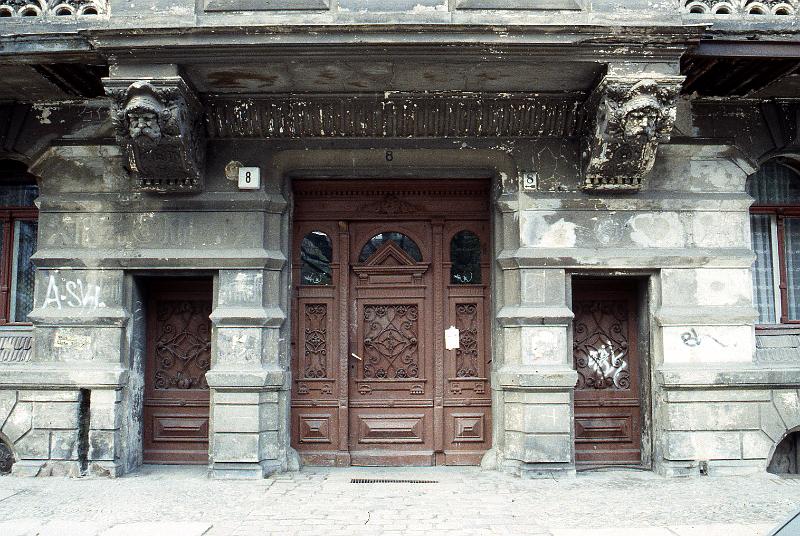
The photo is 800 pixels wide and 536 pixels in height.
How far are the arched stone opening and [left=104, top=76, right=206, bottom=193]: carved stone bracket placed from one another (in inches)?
279

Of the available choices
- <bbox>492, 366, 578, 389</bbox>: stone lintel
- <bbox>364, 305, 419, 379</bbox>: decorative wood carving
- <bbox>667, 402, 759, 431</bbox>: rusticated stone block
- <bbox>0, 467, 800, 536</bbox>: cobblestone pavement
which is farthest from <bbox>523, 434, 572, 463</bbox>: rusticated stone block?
<bbox>364, 305, 419, 379</bbox>: decorative wood carving

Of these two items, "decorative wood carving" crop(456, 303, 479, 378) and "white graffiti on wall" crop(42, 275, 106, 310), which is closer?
"white graffiti on wall" crop(42, 275, 106, 310)

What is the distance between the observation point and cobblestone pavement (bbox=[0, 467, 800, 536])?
5930mm

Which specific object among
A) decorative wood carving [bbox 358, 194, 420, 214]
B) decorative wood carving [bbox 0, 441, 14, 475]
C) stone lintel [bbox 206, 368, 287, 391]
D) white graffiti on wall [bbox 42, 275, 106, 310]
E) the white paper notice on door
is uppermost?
decorative wood carving [bbox 358, 194, 420, 214]

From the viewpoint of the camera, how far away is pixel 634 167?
7.78 meters

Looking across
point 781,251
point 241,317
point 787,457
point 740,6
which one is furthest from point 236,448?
point 740,6

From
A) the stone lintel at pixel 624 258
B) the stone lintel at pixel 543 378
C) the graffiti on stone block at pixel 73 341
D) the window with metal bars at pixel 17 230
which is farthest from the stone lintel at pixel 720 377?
the window with metal bars at pixel 17 230

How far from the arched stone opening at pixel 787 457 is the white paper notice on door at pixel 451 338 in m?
3.79

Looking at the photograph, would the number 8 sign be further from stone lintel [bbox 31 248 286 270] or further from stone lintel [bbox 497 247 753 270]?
stone lintel [bbox 497 247 753 270]

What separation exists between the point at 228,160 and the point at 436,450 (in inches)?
159

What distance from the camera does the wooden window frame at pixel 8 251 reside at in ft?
28.5

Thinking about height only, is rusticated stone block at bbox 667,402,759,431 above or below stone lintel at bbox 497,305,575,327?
below

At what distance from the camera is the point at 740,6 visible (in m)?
7.55

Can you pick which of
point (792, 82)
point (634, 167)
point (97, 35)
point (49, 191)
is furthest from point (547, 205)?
point (49, 191)
